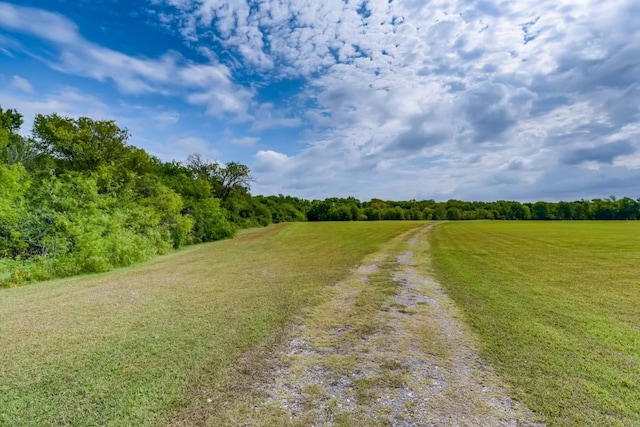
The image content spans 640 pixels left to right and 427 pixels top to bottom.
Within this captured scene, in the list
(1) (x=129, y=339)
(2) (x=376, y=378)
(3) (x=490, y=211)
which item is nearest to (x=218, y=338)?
(1) (x=129, y=339)

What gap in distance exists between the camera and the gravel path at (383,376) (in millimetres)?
3250

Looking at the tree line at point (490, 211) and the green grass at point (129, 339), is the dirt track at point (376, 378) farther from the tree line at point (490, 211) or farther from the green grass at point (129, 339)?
the tree line at point (490, 211)

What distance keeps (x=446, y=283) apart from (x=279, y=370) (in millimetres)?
7109

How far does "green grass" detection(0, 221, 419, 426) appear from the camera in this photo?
3.58 meters

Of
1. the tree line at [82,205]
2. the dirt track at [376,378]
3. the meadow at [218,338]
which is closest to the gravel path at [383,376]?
the dirt track at [376,378]

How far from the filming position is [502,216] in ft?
354

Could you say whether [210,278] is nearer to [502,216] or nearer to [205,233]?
[205,233]

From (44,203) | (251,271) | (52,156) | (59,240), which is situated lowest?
(251,271)

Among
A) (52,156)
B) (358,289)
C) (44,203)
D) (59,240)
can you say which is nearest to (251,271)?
(358,289)

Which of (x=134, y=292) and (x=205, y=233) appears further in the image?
(x=205, y=233)

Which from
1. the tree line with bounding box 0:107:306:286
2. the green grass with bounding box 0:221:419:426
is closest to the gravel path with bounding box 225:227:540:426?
the green grass with bounding box 0:221:419:426

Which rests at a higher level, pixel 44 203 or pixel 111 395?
pixel 44 203

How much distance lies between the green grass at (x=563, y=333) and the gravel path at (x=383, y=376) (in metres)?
0.42

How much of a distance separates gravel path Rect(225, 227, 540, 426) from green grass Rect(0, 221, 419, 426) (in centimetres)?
90
